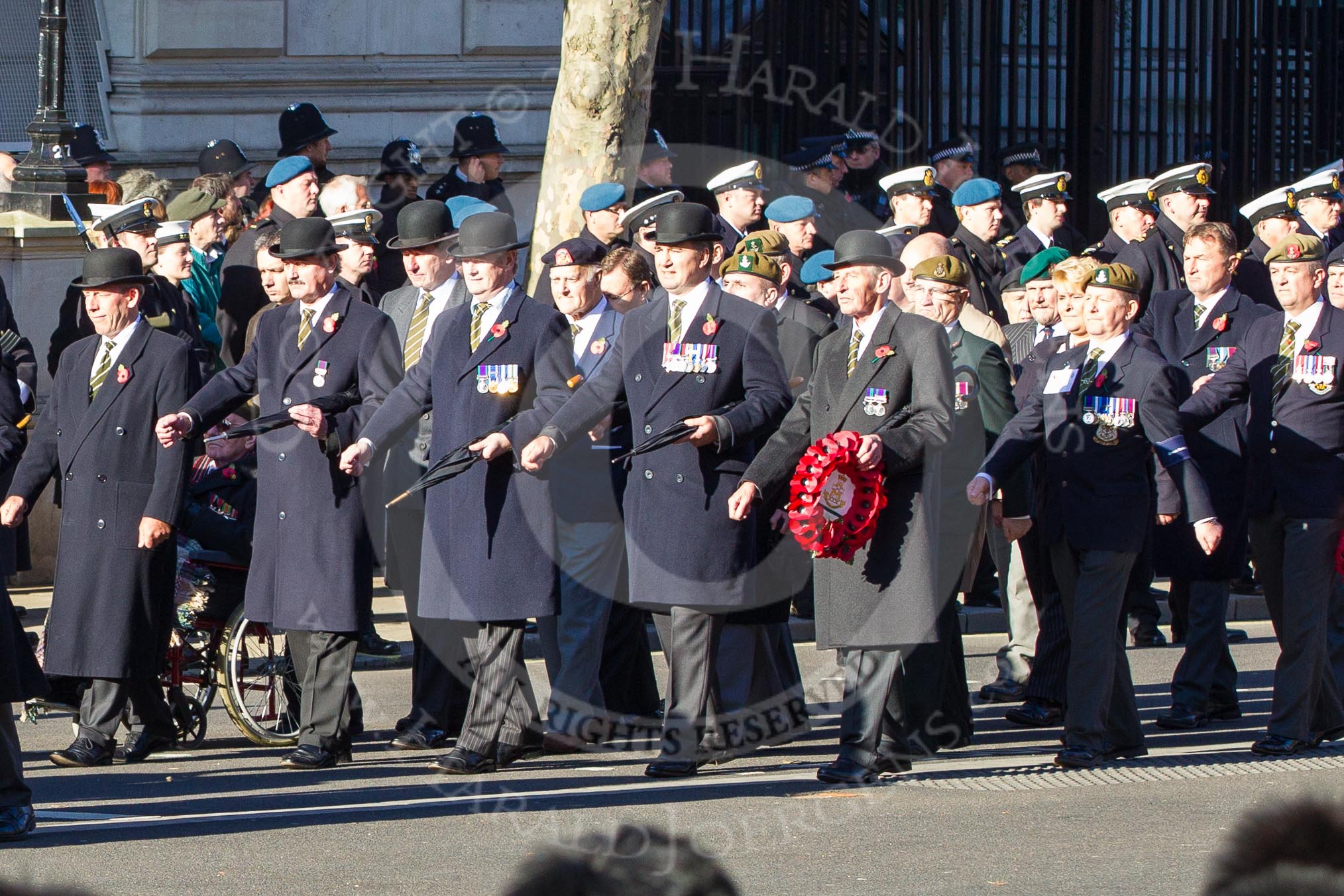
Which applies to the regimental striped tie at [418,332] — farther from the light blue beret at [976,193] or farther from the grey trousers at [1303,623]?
the light blue beret at [976,193]

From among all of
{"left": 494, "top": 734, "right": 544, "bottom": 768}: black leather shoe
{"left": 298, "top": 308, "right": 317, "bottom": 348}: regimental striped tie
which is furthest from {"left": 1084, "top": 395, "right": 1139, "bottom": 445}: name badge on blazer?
{"left": 298, "top": 308, "right": 317, "bottom": 348}: regimental striped tie

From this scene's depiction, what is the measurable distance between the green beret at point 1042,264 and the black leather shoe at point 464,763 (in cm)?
361

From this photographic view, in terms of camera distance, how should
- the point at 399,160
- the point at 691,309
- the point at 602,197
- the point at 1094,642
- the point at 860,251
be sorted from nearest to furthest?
the point at 860,251 < the point at 1094,642 < the point at 691,309 < the point at 602,197 < the point at 399,160

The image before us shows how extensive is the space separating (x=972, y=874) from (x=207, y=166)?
8292 mm

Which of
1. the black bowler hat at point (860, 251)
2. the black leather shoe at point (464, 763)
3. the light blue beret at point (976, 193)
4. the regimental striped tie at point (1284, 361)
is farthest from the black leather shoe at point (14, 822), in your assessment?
the light blue beret at point (976, 193)

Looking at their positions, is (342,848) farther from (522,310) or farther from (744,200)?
(744,200)

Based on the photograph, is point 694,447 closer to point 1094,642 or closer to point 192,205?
point 1094,642

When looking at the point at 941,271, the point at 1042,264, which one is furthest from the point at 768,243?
the point at 1042,264

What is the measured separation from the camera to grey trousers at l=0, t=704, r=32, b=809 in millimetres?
6245

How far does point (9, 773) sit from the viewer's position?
6.26 m

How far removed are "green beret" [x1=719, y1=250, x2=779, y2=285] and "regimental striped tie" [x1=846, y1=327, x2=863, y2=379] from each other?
815 mm

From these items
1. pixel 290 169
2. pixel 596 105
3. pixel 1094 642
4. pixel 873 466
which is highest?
pixel 596 105

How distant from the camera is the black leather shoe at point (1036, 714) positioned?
335 inches

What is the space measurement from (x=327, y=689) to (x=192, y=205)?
13.7 ft
